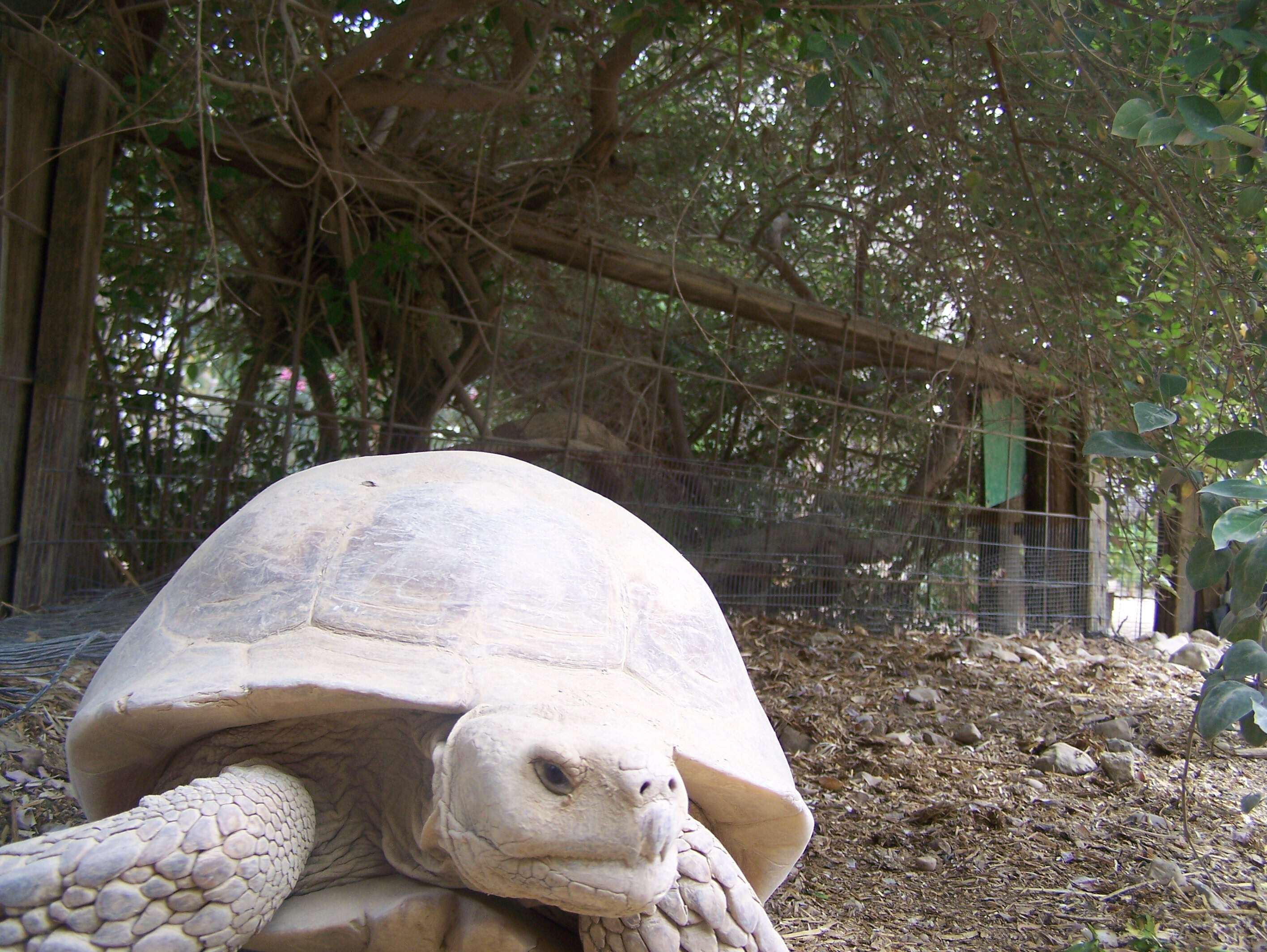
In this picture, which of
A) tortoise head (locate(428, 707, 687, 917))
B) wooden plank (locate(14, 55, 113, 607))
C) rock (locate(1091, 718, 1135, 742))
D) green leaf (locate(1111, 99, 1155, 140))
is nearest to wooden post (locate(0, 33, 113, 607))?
wooden plank (locate(14, 55, 113, 607))

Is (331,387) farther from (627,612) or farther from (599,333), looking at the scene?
(627,612)

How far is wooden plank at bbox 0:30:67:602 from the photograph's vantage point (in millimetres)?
3459

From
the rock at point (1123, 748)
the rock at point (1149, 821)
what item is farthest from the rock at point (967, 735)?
the rock at point (1149, 821)

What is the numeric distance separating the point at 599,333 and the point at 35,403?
3155 mm

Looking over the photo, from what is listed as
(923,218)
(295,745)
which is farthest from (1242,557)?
(923,218)

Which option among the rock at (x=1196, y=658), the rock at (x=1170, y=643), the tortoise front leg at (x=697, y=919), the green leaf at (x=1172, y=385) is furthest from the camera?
the rock at (x=1170, y=643)

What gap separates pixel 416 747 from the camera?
1.35 metres

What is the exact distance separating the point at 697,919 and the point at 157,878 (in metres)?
0.66

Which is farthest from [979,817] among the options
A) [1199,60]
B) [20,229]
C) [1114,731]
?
[20,229]

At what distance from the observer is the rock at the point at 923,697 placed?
12.7 feet

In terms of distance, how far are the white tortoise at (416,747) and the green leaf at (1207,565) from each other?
83 cm

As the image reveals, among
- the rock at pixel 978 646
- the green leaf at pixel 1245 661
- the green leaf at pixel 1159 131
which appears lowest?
the rock at pixel 978 646

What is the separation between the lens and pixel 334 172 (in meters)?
3.51

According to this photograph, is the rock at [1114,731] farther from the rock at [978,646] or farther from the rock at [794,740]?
the rock at [978,646]
